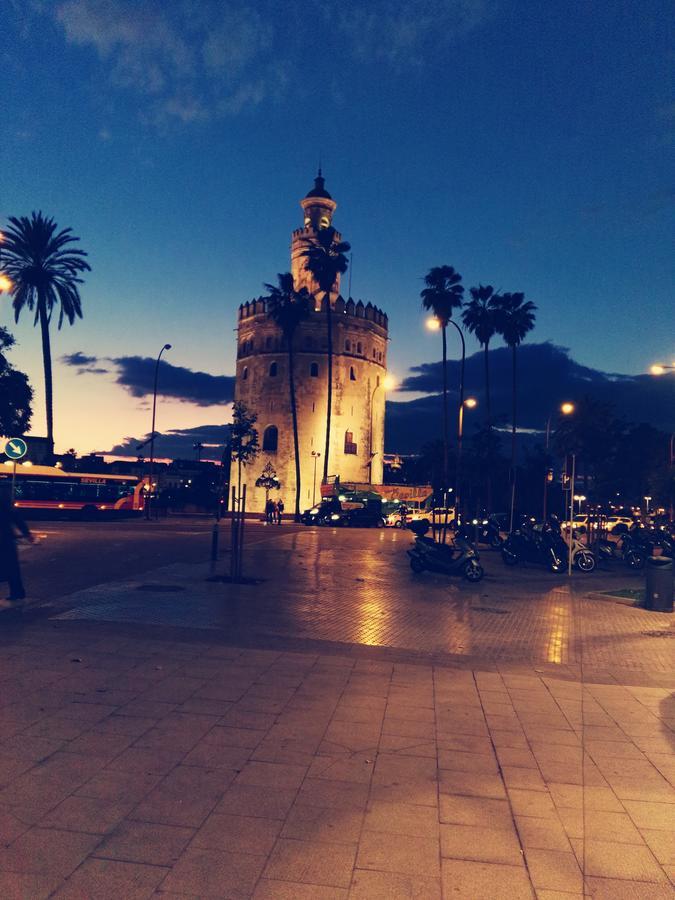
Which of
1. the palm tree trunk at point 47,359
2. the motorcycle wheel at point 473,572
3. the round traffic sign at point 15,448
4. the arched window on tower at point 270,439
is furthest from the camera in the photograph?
the arched window on tower at point 270,439

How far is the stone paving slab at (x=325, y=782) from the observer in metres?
3.52

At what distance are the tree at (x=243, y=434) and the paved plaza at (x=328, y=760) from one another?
5398cm

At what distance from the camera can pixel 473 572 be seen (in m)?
16.4

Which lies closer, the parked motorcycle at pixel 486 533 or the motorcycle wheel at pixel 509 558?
the motorcycle wheel at pixel 509 558

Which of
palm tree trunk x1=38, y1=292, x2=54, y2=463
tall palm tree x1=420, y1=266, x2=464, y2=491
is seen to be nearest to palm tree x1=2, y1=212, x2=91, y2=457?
palm tree trunk x1=38, y1=292, x2=54, y2=463

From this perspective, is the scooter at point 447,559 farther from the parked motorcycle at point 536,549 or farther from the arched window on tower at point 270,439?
the arched window on tower at point 270,439

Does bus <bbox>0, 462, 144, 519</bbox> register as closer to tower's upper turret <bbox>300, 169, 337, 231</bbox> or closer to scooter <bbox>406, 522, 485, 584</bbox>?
scooter <bbox>406, 522, 485, 584</bbox>

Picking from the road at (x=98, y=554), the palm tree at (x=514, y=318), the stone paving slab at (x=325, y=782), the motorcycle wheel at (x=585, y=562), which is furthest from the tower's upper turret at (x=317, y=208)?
the stone paving slab at (x=325, y=782)

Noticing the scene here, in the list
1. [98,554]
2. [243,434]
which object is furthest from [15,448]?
[243,434]

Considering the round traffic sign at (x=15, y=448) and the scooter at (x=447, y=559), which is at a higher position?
the round traffic sign at (x=15, y=448)

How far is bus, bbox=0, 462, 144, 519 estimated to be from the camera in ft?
125

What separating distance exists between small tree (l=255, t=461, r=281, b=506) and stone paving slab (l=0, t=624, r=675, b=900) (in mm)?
64622

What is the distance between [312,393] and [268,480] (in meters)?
11.1

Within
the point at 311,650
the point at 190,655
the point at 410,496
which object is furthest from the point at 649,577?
the point at 410,496
